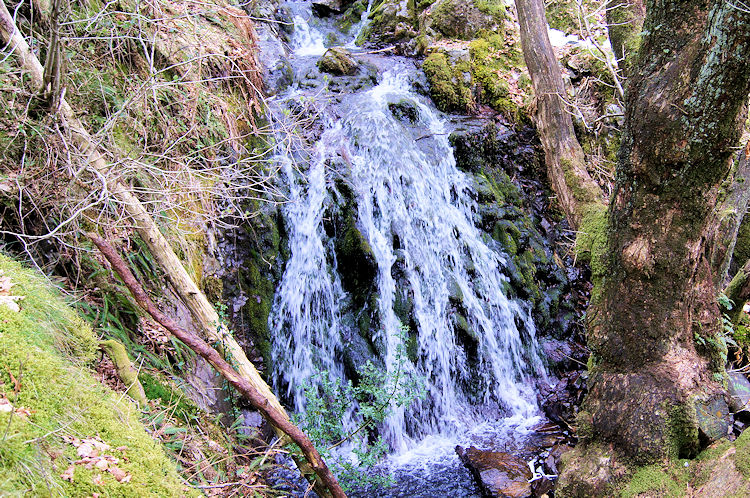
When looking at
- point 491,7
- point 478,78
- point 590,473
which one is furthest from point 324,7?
point 590,473

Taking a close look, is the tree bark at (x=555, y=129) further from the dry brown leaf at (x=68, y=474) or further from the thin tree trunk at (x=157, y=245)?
the dry brown leaf at (x=68, y=474)

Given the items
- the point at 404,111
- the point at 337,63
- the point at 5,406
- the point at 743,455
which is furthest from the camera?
the point at 337,63

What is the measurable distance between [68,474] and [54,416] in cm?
29

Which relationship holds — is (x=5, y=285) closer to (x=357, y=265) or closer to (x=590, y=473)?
(x=357, y=265)

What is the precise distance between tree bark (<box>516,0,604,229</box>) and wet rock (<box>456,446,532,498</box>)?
8.38ft

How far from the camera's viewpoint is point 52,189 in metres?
3.27

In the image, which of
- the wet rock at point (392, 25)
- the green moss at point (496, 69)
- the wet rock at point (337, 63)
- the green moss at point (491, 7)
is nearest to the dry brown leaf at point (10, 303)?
the wet rock at point (337, 63)

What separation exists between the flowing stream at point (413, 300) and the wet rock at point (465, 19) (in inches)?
134

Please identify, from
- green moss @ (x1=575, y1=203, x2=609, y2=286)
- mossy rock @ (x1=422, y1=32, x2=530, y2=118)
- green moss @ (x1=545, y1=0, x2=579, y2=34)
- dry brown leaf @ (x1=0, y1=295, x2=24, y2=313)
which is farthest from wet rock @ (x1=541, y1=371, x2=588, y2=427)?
green moss @ (x1=545, y1=0, x2=579, y2=34)

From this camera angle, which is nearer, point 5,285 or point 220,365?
point 5,285

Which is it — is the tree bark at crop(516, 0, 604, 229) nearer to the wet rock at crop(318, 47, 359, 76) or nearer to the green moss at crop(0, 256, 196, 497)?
the wet rock at crop(318, 47, 359, 76)

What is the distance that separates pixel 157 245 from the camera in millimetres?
3676

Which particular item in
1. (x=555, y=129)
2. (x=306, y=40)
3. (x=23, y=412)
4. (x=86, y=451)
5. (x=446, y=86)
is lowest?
(x=86, y=451)

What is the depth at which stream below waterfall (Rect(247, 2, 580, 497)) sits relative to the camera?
5199 mm
